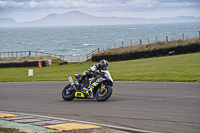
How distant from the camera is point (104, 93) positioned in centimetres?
998

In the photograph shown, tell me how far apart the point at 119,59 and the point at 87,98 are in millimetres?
27962

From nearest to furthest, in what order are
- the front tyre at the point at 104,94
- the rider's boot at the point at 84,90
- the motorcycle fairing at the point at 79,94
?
the front tyre at the point at 104,94 < the rider's boot at the point at 84,90 < the motorcycle fairing at the point at 79,94

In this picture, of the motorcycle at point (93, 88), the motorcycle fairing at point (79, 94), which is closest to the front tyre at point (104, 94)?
the motorcycle at point (93, 88)

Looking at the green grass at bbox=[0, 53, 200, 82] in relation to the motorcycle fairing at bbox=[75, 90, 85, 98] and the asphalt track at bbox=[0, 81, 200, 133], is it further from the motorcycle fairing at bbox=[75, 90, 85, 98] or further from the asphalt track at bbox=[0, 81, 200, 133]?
the motorcycle fairing at bbox=[75, 90, 85, 98]

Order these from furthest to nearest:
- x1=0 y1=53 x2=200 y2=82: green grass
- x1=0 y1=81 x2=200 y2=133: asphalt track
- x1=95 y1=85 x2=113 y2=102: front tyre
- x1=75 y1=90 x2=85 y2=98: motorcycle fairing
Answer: x1=0 y1=53 x2=200 y2=82: green grass → x1=75 y1=90 x2=85 y2=98: motorcycle fairing → x1=95 y1=85 x2=113 y2=102: front tyre → x1=0 y1=81 x2=200 y2=133: asphalt track

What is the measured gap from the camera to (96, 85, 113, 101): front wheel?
32.0 ft

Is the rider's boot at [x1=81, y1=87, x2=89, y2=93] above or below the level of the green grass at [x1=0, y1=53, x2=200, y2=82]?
below

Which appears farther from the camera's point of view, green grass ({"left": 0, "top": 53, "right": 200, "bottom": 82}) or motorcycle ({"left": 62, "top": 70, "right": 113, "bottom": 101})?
green grass ({"left": 0, "top": 53, "right": 200, "bottom": 82})

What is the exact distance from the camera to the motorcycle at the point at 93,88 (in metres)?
9.84

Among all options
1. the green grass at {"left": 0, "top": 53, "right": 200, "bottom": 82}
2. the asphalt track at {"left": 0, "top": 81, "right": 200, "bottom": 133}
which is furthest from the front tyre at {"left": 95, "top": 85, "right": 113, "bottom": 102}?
the green grass at {"left": 0, "top": 53, "right": 200, "bottom": 82}

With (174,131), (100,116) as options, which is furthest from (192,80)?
(174,131)

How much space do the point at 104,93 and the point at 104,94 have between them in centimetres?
4

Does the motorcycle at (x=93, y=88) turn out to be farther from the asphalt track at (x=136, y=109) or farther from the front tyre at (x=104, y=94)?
the asphalt track at (x=136, y=109)

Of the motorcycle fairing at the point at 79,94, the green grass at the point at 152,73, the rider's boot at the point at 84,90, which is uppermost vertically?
the green grass at the point at 152,73
